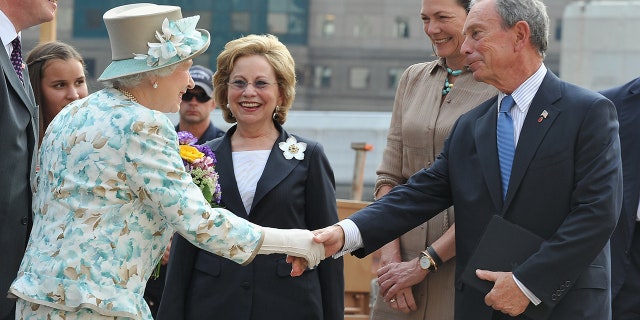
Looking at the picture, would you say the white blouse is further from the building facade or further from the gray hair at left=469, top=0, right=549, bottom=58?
the building facade

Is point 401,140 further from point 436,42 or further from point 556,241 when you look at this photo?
point 556,241

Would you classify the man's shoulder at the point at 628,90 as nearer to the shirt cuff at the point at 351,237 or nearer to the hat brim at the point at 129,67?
the shirt cuff at the point at 351,237

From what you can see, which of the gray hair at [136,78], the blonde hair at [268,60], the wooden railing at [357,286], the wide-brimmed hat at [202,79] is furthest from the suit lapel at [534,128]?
the wooden railing at [357,286]

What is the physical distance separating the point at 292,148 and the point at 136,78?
1.16 metres

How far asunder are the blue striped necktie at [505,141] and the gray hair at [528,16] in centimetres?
21

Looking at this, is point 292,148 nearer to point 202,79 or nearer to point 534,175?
point 534,175

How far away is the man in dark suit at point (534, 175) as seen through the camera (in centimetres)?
366

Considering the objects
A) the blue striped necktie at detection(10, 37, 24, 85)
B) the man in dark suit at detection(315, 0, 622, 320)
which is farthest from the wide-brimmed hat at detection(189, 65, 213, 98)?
the man in dark suit at detection(315, 0, 622, 320)

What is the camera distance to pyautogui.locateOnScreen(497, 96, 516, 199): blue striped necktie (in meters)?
3.88

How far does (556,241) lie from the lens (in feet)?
12.0

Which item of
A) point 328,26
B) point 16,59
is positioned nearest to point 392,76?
point 328,26

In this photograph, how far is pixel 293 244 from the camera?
3.93 m

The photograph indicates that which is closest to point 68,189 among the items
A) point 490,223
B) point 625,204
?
point 490,223

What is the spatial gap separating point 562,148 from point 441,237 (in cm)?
88
